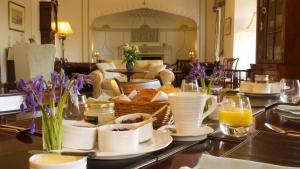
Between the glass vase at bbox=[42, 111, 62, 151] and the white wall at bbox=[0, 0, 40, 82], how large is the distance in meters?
6.27

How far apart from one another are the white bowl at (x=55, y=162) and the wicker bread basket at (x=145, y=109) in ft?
1.48

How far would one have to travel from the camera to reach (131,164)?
0.80 m

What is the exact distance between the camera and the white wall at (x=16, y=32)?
647 cm

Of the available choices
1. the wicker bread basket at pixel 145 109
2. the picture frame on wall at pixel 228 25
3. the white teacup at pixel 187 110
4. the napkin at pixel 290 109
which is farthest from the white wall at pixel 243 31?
the white teacup at pixel 187 110

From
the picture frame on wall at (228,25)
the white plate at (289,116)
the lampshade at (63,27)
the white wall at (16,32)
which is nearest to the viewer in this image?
the white plate at (289,116)

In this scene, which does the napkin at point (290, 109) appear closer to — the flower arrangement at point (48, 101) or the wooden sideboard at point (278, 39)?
the flower arrangement at point (48, 101)

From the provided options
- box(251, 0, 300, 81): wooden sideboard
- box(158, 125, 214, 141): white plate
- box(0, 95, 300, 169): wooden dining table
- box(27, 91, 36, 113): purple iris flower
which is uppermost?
box(251, 0, 300, 81): wooden sideboard

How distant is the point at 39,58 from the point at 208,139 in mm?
3826

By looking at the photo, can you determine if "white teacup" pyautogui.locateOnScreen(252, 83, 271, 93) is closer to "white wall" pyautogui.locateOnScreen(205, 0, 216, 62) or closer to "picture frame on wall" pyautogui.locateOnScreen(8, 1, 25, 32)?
"picture frame on wall" pyautogui.locateOnScreen(8, 1, 25, 32)

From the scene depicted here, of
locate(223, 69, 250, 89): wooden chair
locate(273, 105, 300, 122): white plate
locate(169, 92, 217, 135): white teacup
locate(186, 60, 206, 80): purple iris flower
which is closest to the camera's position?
locate(169, 92, 217, 135): white teacup

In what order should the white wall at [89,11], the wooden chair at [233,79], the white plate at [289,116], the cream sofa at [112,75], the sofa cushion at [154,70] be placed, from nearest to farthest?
the white plate at [289,116] → the wooden chair at [233,79] → the cream sofa at [112,75] → the sofa cushion at [154,70] → the white wall at [89,11]

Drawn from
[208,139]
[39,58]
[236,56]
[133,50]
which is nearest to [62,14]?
[133,50]

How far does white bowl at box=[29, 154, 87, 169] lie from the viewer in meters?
0.64

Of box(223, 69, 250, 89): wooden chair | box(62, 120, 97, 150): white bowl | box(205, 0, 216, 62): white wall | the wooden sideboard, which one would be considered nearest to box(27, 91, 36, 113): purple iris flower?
box(62, 120, 97, 150): white bowl
